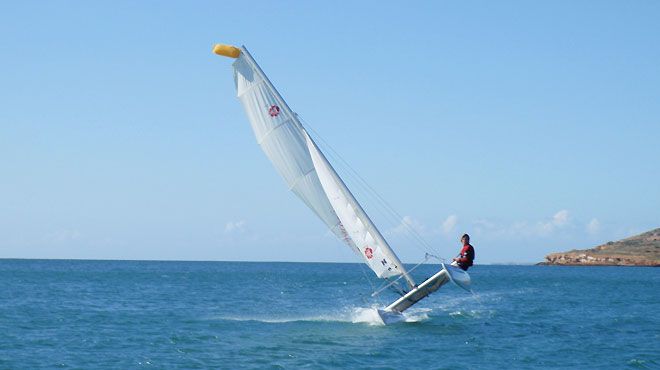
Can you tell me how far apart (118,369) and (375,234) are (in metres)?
10.3

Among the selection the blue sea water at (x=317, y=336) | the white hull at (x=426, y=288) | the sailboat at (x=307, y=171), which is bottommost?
the blue sea water at (x=317, y=336)

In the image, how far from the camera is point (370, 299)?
63188 millimetres

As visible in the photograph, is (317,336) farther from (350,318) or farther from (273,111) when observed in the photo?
(273,111)

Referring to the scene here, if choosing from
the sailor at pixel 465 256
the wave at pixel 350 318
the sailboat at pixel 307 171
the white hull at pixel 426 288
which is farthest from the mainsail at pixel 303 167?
the wave at pixel 350 318

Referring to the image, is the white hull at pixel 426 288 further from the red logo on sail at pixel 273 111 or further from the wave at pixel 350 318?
the red logo on sail at pixel 273 111

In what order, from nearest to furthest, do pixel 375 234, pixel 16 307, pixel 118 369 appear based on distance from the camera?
pixel 118 369, pixel 375 234, pixel 16 307

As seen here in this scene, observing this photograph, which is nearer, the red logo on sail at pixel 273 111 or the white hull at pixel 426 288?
the red logo on sail at pixel 273 111

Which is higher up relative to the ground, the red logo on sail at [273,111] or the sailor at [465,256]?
the red logo on sail at [273,111]

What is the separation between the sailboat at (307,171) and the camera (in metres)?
30.8

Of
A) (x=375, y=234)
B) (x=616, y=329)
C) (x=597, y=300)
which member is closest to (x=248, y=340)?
(x=375, y=234)

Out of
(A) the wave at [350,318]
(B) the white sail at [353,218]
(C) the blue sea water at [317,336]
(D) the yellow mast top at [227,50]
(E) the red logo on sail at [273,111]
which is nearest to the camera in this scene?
(C) the blue sea water at [317,336]

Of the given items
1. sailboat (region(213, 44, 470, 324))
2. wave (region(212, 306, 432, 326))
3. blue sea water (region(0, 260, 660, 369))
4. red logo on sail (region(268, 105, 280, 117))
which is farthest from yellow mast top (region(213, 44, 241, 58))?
wave (region(212, 306, 432, 326))

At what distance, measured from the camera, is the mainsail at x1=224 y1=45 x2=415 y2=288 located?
30.9 m

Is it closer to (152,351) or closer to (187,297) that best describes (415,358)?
(152,351)
